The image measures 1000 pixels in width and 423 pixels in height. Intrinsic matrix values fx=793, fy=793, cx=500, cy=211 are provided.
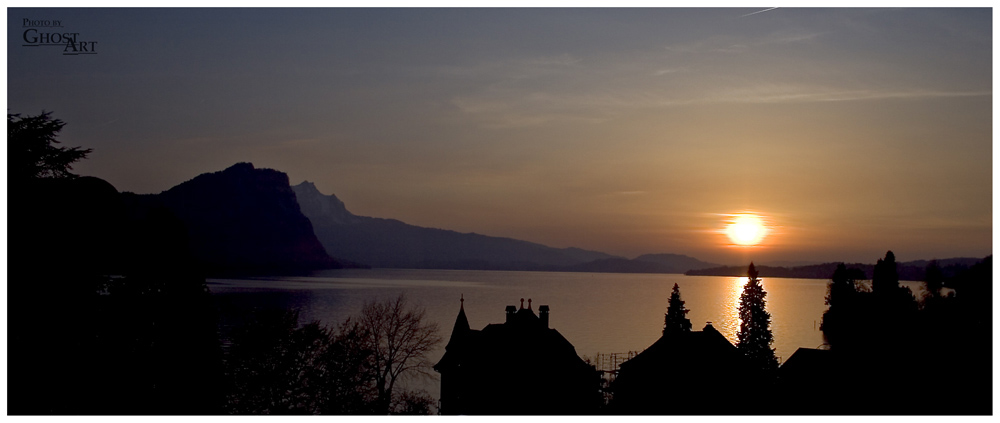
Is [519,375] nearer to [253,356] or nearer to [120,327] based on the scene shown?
[253,356]

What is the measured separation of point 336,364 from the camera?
2717cm

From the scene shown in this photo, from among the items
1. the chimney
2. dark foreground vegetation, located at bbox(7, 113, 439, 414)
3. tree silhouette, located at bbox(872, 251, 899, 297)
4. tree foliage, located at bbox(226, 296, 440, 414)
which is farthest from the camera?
tree silhouette, located at bbox(872, 251, 899, 297)

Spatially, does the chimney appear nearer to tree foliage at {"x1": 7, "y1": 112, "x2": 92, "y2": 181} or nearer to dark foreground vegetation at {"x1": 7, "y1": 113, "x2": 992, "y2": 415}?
dark foreground vegetation at {"x1": 7, "y1": 113, "x2": 992, "y2": 415}

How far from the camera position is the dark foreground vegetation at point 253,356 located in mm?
18797

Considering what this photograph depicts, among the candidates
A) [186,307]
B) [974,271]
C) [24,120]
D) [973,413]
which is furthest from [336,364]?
[974,271]

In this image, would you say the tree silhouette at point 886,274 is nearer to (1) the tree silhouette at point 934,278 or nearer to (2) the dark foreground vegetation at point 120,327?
(1) the tree silhouette at point 934,278

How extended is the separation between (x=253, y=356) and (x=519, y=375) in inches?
363

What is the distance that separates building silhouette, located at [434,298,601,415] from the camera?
28281 millimetres

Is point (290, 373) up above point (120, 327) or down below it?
below

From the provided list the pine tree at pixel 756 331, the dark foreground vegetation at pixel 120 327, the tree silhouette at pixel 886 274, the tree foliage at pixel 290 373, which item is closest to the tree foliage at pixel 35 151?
the dark foreground vegetation at pixel 120 327

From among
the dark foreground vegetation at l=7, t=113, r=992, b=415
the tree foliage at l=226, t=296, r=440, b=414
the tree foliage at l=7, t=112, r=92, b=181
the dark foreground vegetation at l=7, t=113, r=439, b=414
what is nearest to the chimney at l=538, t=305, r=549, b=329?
the dark foreground vegetation at l=7, t=113, r=992, b=415

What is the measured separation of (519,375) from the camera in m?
28.6

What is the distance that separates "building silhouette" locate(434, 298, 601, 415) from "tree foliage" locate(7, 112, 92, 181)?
50.2 feet

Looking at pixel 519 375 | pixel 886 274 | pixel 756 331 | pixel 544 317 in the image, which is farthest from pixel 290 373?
pixel 886 274
